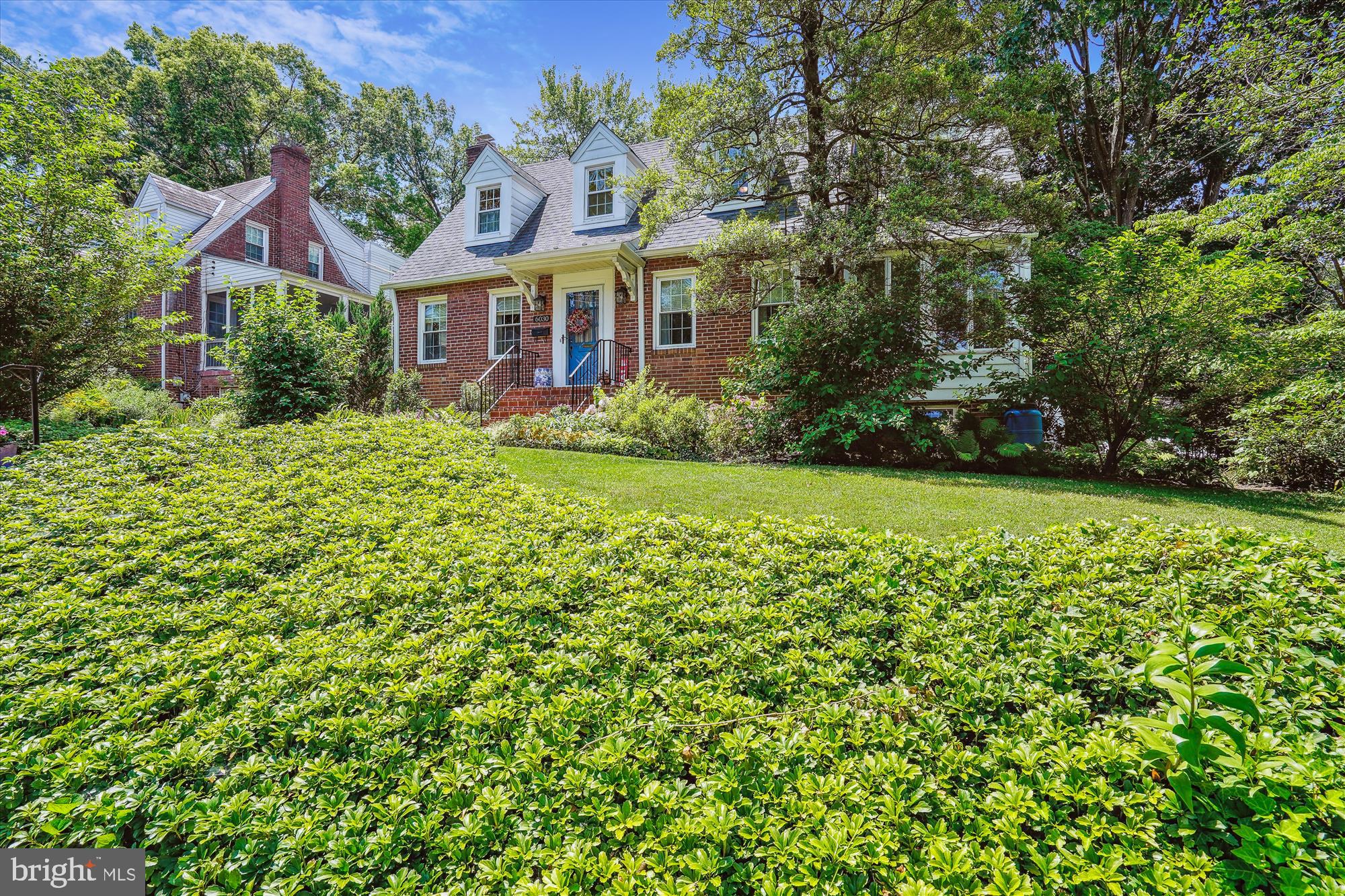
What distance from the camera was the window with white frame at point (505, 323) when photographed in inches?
485

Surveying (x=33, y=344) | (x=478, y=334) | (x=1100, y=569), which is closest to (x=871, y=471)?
(x=1100, y=569)

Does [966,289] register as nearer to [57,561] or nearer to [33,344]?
[57,561]

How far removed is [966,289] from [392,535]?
7.63 m

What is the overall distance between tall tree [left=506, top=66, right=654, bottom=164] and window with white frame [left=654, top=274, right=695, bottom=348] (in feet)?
47.1

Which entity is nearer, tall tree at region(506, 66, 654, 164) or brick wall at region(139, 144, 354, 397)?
brick wall at region(139, 144, 354, 397)

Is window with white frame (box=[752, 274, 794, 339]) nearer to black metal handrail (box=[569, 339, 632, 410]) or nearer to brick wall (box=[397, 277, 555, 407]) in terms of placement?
black metal handrail (box=[569, 339, 632, 410])

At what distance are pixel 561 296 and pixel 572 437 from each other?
530 centimetres

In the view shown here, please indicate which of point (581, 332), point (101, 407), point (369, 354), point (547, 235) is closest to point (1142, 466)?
point (581, 332)

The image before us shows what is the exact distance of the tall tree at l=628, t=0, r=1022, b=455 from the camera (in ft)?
23.3

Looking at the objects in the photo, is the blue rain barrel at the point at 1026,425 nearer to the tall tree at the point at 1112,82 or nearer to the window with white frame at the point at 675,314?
the tall tree at the point at 1112,82

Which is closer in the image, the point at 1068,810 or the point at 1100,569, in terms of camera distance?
the point at 1068,810

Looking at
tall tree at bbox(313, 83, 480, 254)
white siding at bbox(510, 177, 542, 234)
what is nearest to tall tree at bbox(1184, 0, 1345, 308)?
white siding at bbox(510, 177, 542, 234)

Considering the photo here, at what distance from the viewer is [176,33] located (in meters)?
24.8

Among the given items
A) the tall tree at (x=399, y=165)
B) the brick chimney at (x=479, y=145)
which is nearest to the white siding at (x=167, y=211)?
the tall tree at (x=399, y=165)
